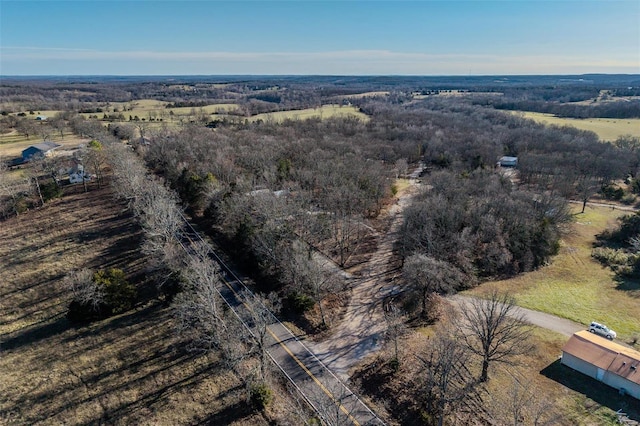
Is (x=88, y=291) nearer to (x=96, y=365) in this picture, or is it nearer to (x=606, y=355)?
(x=96, y=365)

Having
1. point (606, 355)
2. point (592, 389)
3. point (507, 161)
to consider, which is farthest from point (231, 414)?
point (507, 161)

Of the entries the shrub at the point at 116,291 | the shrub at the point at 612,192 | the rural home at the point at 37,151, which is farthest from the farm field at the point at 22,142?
the shrub at the point at 612,192

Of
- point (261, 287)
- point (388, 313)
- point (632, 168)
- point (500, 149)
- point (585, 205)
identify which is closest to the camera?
point (388, 313)

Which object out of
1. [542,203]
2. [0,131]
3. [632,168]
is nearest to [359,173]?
[542,203]

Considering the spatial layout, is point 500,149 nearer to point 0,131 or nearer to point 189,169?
point 189,169

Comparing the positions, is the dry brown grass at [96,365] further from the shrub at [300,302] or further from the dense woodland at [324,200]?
the shrub at [300,302]

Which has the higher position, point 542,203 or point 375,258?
point 542,203

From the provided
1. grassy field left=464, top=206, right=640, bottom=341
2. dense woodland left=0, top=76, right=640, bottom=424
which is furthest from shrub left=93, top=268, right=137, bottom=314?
grassy field left=464, top=206, right=640, bottom=341
